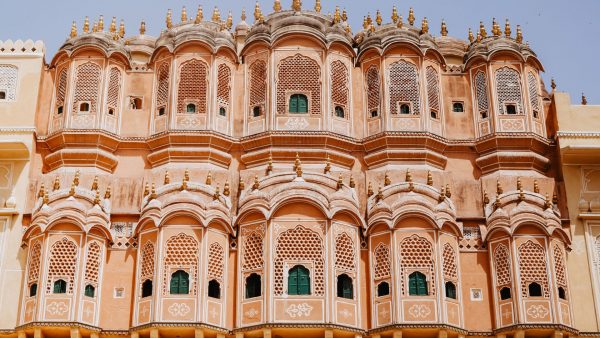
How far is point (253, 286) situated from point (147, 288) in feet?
7.07

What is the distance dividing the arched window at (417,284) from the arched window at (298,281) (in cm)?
207

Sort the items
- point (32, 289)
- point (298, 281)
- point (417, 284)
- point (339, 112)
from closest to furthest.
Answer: point (298, 281) → point (417, 284) → point (32, 289) → point (339, 112)

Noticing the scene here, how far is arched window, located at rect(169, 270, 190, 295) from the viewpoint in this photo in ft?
64.2

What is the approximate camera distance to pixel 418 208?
2016 centimetres

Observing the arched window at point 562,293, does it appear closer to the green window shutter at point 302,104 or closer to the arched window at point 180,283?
the green window shutter at point 302,104

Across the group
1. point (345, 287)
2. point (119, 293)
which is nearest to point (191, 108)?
→ point (119, 293)

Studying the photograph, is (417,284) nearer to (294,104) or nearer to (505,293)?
(505,293)

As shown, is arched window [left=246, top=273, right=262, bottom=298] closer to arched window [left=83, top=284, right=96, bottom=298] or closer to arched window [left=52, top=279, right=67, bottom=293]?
arched window [left=83, top=284, right=96, bottom=298]

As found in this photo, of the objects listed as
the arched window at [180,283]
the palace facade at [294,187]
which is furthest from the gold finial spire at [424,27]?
the arched window at [180,283]

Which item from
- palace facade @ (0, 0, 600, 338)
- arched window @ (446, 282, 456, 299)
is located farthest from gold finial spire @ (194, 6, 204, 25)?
arched window @ (446, 282, 456, 299)

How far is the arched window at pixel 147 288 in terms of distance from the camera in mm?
19797

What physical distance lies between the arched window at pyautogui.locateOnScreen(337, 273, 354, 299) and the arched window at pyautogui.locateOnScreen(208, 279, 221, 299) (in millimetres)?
2423

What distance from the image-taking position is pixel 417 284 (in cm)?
1973

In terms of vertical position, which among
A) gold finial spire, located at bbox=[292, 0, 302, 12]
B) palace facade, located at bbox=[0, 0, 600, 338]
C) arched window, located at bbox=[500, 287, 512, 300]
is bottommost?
arched window, located at bbox=[500, 287, 512, 300]
